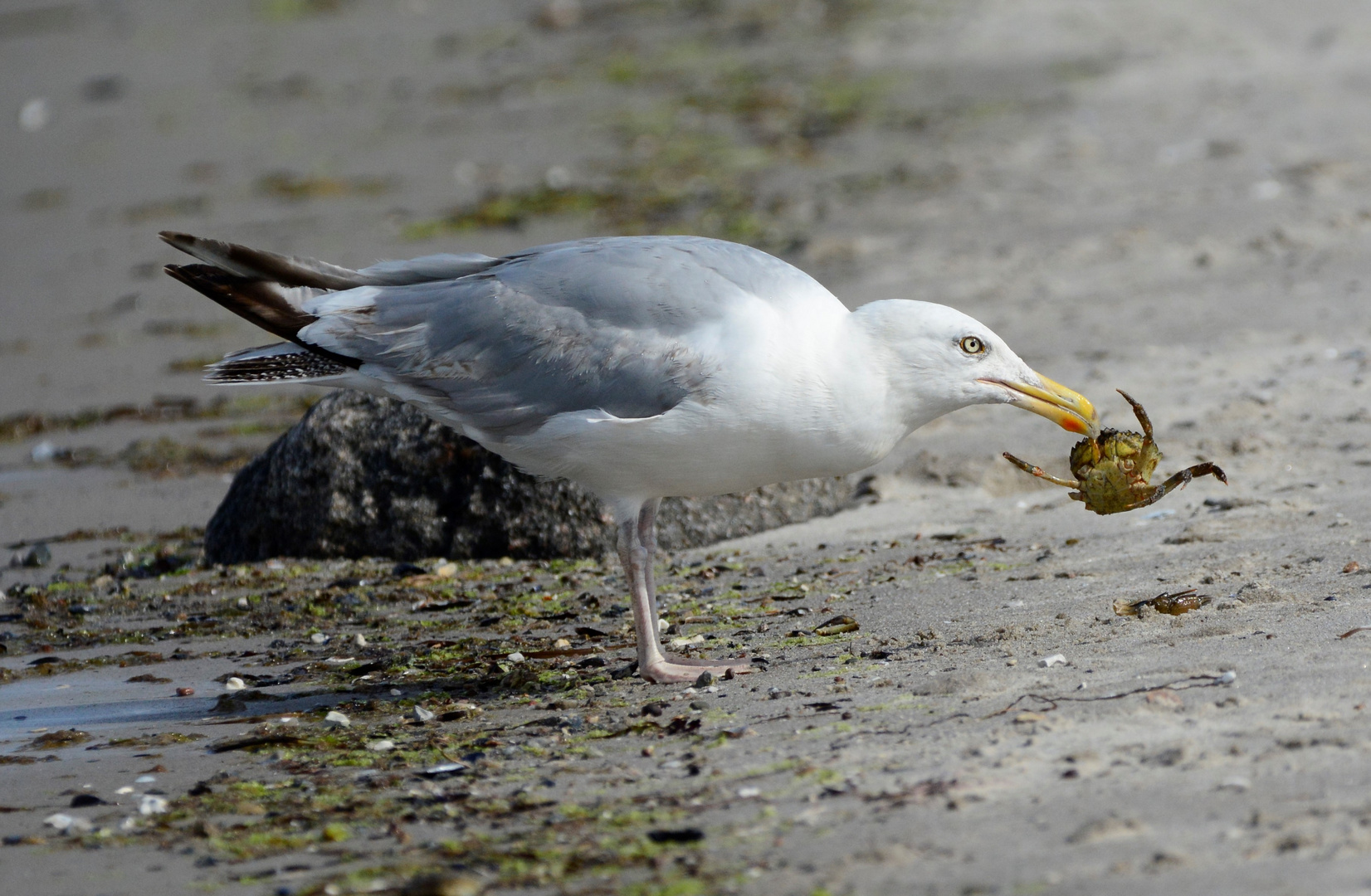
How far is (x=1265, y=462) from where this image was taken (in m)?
6.09

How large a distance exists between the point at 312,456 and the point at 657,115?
7.97 m

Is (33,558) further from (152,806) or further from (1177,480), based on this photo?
(1177,480)

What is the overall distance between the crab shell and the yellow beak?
6.9 inches

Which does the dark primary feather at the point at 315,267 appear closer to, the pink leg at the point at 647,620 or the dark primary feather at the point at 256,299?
the dark primary feather at the point at 256,299

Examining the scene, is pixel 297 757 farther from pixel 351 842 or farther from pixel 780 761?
pixel 780 761

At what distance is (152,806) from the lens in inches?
152

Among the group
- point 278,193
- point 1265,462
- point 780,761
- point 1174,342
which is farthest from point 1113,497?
point 278,193

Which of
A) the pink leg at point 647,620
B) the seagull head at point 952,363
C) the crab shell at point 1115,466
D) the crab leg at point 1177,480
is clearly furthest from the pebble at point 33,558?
the crab leg at point 1177,480

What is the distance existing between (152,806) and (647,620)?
160 centimetres

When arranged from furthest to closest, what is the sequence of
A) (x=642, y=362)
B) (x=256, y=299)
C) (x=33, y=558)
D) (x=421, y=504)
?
(x=33, y=558) → (x=421, y=504) → (x=256, y=299) → (x=642, y=362)

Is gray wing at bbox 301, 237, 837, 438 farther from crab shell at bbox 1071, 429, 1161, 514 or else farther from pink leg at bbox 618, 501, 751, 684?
crab shell at bbox 1071, 429, 1161, 514

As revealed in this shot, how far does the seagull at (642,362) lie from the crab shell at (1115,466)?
12 centimetres

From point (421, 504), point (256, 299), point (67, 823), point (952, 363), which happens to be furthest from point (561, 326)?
point (67, 823)

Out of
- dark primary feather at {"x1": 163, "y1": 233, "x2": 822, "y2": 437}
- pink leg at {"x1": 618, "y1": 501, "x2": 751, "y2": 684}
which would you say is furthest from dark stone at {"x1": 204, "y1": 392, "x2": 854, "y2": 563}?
dark primary feather at {"x1": 163, "y1": 233, "x2": 822, "y2": 437}
